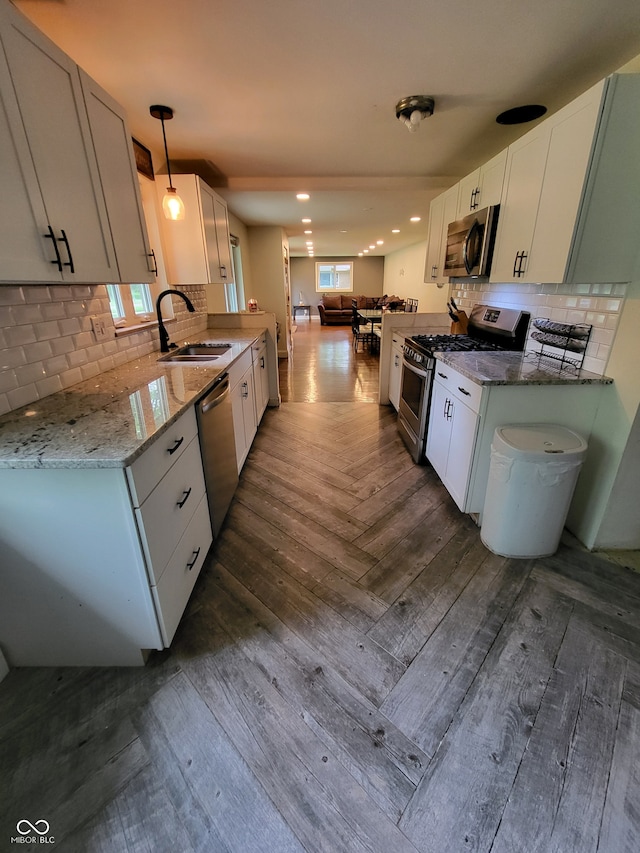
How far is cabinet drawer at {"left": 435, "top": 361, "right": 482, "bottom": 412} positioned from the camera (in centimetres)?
203

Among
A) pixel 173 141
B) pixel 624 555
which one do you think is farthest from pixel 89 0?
pixel 624 555

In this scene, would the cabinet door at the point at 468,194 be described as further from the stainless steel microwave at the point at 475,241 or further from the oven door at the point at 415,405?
the oven door at the point at 415,405

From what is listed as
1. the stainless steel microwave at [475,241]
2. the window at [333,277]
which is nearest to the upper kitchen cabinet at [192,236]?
the stainless steel microwave at [475,241]

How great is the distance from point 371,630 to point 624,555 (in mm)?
1514

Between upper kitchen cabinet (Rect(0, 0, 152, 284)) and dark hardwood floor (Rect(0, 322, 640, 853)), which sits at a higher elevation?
upper kitchen cabinet (Rect(0, 0, 152, 284))

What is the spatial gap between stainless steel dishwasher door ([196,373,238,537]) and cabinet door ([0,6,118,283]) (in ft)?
2.46

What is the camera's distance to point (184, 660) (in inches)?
56.9

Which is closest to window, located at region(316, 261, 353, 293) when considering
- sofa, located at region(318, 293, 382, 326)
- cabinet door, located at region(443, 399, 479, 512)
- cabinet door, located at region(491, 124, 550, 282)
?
sofa, located at region(318, 293, 382, 326)

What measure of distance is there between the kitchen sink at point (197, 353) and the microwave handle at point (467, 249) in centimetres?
194

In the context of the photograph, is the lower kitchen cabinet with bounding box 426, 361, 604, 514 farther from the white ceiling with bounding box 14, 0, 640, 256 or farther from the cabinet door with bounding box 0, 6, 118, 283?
the cabinet door with bounding box 0, 6, 118, 283

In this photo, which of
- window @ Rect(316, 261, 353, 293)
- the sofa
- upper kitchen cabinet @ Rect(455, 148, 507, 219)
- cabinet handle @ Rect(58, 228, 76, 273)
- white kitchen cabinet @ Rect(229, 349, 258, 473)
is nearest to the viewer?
cabinet handle @ Rect(58, 228, 76, 273)

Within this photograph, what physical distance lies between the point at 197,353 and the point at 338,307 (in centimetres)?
1039

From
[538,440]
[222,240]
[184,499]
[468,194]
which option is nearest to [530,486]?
[538,440]

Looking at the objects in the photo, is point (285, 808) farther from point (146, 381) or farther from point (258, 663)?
point (146, 381)
